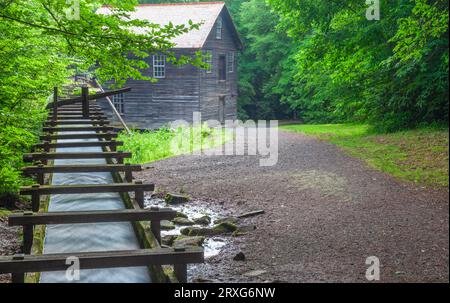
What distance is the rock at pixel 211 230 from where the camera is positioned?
1036 cm

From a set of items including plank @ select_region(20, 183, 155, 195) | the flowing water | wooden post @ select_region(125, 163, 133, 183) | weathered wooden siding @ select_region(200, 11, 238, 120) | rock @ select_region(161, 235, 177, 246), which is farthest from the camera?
weathered wooden siding @ select_region(200, 11, 238, 120)

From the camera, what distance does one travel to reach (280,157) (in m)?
19.0

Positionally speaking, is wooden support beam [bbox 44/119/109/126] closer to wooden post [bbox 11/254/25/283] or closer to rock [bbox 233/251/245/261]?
rock [bbox 233/251/245/261]

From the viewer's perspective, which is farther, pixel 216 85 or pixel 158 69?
pixel 216 85

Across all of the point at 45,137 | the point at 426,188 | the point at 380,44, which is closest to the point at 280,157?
the point at 380,44

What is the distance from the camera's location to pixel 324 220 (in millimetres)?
10273

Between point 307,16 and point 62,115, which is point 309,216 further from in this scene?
point 307,16

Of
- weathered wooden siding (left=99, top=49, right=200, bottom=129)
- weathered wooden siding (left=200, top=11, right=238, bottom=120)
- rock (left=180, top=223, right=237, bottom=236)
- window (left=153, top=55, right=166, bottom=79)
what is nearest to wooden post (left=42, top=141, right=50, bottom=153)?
rock (left=180, top=223, right=237, bottom=236)

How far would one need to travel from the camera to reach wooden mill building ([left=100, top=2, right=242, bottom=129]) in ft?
114

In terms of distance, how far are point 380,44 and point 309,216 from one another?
10.9 m

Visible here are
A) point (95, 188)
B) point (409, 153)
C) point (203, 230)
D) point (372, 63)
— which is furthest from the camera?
point (372, 63)

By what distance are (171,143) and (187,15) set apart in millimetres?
14159

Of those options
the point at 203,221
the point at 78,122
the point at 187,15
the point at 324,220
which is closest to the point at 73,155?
the point at 203,221

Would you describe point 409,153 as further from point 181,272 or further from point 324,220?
point 181,272
